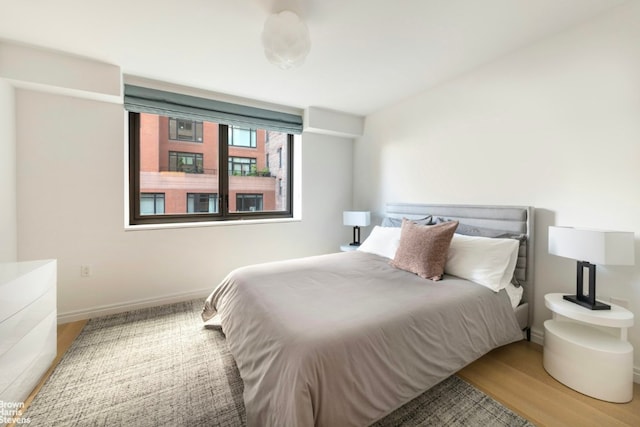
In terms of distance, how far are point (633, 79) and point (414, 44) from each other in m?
1.40

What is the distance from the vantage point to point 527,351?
6.51 feet

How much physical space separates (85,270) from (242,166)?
1.95 meters

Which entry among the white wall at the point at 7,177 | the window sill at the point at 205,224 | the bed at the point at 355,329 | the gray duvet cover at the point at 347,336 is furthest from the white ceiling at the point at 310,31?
the gray duvet cover at the point at 347,336

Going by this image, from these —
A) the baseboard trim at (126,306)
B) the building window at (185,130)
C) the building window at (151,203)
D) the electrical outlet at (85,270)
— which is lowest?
the baseboard trim at (126,306)

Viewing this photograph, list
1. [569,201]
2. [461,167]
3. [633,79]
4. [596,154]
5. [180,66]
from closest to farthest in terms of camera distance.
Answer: [633,79]
[596,154]
[569,201]
[180,66]
[461,167]

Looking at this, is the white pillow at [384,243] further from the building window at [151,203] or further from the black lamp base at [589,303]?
the building window at [151,203]

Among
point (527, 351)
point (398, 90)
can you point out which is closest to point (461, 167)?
point (398, 90)

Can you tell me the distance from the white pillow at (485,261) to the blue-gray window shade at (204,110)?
98.4 inches

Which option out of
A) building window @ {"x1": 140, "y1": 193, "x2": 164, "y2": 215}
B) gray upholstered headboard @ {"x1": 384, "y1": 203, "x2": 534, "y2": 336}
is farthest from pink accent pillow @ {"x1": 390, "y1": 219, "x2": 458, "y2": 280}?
building window @ {"x1": 140, "y1": 193, "x2": 164, "y2": 215}

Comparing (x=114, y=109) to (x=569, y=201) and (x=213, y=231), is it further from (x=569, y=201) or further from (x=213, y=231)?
(x=569, y=201)

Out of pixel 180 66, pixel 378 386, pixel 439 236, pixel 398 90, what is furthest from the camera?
pixel 398 90

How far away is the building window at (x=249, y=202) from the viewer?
3.47 meters

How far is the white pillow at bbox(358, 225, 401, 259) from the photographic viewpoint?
256cm

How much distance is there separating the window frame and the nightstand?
9.89 ft
